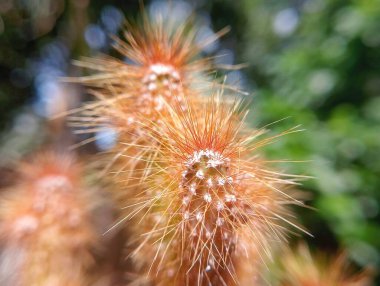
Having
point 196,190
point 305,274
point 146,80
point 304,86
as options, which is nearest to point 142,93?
point 146,80

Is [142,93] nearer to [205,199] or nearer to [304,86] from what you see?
[205,199]

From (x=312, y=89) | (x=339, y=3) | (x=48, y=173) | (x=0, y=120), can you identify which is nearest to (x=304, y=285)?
(x=48, y=173)

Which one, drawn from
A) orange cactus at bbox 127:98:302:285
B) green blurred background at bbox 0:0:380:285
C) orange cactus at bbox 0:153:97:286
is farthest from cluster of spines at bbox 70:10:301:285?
orange cactus at bbox 0:153:97:286

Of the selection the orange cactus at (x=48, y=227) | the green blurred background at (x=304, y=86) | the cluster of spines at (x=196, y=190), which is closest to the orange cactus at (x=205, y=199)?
the cluster of spines at (x=196, y=190)

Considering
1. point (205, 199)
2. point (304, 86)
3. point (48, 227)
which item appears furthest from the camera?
point (304, 86)

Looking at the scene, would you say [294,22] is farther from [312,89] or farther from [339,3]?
[312,89]

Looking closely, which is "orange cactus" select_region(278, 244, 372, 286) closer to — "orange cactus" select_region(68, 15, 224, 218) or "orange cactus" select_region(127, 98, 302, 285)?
"orange cactus" select_region(127, 98, 302, 285)

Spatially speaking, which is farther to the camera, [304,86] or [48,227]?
[304,86]

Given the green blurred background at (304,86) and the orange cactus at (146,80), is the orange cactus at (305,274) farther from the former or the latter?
the orange cactus at (146,80)
